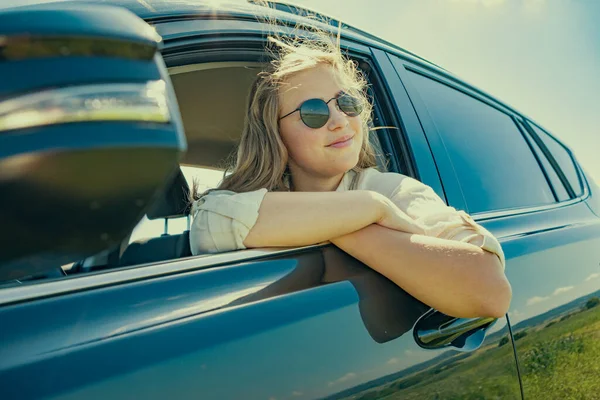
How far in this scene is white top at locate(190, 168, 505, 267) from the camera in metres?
1.42

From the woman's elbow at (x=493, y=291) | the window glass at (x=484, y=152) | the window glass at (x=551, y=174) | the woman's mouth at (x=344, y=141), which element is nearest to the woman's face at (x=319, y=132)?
the woman's mouth at (x=344, y=141)

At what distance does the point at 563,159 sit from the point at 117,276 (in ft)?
9.30

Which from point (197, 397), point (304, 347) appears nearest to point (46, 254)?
point (197, 397)

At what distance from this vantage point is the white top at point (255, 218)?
4.66 feet

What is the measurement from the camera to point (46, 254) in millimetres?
560

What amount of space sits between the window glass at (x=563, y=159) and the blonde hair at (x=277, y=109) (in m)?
1.46

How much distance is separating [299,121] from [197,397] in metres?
1.18

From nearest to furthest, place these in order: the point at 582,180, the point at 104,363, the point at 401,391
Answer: the point at 104,363 < the point at 401,391 < the point at 582,180

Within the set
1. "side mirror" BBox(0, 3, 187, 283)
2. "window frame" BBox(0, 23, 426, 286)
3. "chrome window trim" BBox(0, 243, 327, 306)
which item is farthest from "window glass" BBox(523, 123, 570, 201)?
"side mirror" BBox(0, 3, 187, 283)

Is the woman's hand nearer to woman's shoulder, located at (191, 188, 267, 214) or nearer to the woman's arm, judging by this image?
the woman's arm

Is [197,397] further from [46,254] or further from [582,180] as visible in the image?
[582,180]

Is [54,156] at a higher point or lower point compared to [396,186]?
higher

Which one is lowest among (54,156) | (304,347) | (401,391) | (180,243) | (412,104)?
(401,391)

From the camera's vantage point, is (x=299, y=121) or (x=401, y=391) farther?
(x=299, y=121)
